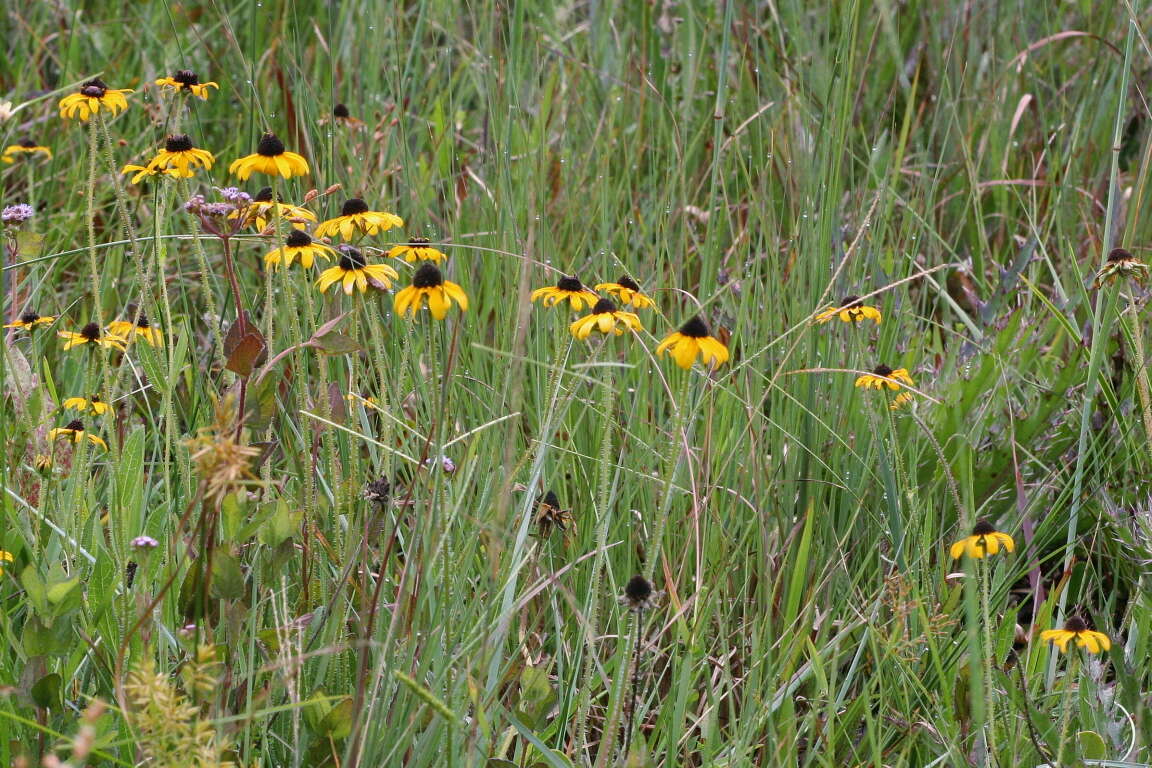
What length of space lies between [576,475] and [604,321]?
0.52 metres

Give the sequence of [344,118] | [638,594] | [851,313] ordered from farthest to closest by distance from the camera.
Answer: [344,118]
[851,313]
[638,594]

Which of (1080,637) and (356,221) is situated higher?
(356,221)

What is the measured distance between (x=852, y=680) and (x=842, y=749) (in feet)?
0.39

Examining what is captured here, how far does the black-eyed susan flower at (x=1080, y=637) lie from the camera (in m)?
1.29

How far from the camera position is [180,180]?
160cm

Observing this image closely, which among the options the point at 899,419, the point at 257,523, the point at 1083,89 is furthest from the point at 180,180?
the point at 1083,89

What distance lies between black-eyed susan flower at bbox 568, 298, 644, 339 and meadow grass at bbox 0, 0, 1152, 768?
0.04 meters

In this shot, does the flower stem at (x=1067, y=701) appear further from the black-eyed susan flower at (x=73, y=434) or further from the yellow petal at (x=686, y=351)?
the black-eyed susan flower at (x=73, y=434)

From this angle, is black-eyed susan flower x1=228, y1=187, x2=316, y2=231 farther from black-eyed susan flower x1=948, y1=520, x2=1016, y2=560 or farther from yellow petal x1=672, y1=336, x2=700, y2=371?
black-eyed susan flower x1=948, y1=520, x2=1016, y2=560

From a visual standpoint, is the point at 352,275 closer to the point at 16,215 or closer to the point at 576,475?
the point at 576,475

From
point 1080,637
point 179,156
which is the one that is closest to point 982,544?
point 1080,637

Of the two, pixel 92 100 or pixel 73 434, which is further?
pixel 73 434

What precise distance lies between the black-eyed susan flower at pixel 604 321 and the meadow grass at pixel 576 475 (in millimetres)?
37

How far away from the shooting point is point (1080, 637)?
131 cm
